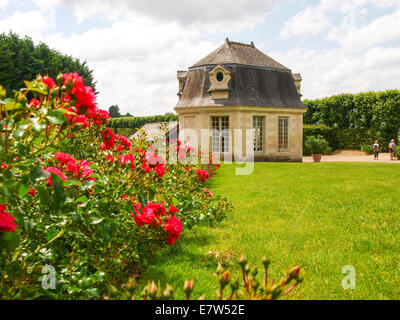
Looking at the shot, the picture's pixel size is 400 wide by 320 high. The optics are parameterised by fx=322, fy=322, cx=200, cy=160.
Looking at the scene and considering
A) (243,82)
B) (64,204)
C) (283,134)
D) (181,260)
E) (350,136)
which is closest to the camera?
(64,204)

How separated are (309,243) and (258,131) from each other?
16.1 meters

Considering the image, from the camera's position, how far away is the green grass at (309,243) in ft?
9.89

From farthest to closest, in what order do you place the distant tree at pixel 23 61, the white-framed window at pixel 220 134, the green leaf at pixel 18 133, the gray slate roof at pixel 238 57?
the distant tree at pixel 23 61
the gray slate roof at pixel 238 57
the white-framed window at pixel 220 134
the green leaf at pixel 18 133

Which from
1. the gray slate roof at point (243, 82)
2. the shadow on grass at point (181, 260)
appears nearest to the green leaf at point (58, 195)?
the shadow on grass at point (181, 260)

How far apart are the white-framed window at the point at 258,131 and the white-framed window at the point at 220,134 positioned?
6.52ft

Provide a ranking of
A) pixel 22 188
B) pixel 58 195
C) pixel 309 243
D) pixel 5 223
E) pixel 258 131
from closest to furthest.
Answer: pixel 5 223, pixel 58 195, pixel 22 188, pixel 309 243, pixel 258 131

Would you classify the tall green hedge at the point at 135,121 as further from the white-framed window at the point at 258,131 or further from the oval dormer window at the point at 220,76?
the oval dormer window at the point at 220,76

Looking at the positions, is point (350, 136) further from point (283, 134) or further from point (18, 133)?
point (18, 133)

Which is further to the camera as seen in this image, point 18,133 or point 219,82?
point 219,82

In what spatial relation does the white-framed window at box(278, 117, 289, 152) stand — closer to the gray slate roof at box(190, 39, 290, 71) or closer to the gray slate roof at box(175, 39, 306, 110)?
the gray slate roof at box(175, 39, 306, 110)

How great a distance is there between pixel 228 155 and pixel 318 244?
1477 cm

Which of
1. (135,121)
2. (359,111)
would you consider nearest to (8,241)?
(359,111)

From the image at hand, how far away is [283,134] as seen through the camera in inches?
802

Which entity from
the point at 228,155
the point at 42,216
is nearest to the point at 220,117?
the point at 228,155
